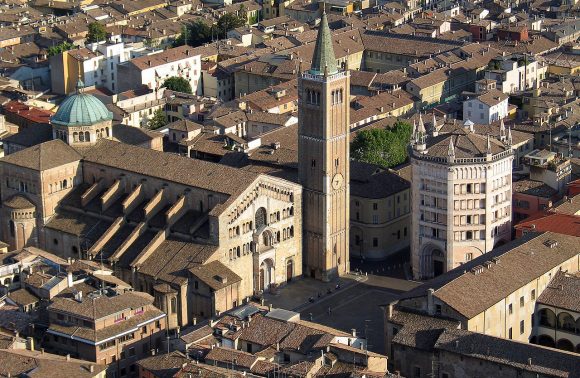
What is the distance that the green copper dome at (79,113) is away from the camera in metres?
146

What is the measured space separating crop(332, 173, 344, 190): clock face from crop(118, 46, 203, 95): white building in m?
57.3

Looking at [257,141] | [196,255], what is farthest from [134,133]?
[196,255]

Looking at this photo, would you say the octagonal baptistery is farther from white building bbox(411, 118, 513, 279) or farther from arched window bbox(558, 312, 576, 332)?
arched window bbox(558, 312, 576, 332)

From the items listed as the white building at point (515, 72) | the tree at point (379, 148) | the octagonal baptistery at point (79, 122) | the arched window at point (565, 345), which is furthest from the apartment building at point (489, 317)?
the white building at point (515, 72)

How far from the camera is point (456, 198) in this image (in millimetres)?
136000

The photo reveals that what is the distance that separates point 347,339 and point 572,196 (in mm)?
39531

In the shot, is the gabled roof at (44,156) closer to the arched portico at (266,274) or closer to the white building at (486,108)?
the arched portico at (266,274)

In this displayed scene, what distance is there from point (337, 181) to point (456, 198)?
1104cm

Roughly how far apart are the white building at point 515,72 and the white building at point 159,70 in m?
38.4

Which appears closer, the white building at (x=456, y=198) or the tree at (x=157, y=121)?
the white building at (x=456, y=198)

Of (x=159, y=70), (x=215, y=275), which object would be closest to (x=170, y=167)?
(x=215, y=275)

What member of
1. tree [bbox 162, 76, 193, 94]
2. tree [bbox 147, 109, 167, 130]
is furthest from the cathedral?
tree [bbox 162, 76, 193, 94]

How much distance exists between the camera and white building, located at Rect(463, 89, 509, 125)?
173 meters

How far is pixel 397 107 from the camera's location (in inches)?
7101
